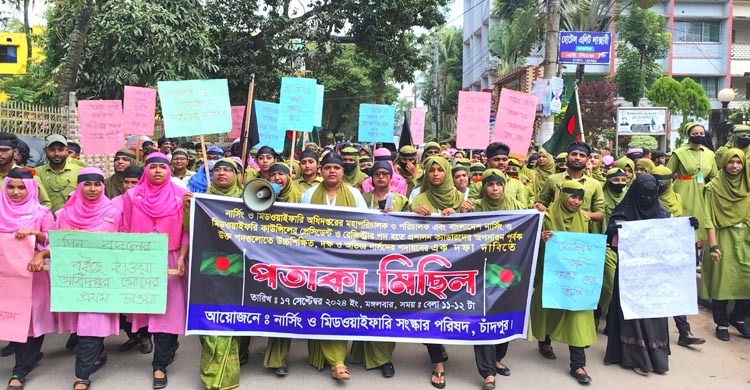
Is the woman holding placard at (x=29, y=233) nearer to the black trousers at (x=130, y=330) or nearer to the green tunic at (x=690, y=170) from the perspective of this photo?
the black trousers at (x=130, y=330)

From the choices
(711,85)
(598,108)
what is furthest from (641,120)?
(711,85)

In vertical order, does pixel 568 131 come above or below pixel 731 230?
above

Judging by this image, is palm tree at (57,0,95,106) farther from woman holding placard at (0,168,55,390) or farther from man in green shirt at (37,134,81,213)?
woman holding placard at (0,168,55,390)

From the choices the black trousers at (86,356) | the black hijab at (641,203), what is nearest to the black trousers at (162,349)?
the black trousers at (86,356)

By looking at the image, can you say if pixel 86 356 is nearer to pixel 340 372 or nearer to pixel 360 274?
pixel 340 372

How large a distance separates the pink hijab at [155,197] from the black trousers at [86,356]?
2.82 ft

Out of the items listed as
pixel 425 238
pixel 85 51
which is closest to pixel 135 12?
pixel 85 51

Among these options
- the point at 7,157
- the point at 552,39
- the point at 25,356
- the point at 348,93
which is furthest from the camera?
the point at 348,93

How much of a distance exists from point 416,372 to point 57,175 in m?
3.80

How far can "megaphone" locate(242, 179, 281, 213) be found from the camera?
411 centimetres

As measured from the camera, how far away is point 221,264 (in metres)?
4.14

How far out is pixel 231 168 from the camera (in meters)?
4.35

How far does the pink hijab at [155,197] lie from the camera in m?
4.09

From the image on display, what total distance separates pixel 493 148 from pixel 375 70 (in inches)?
424
